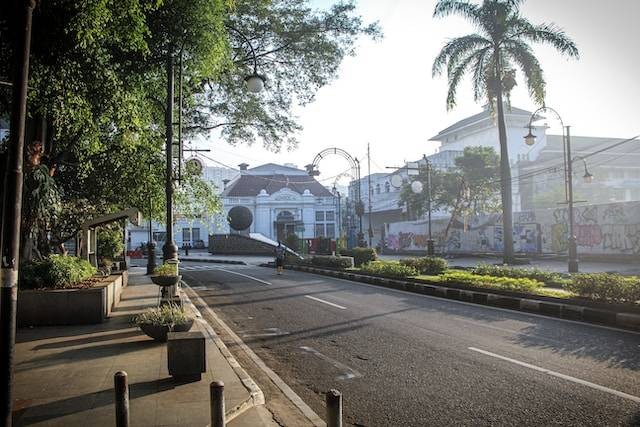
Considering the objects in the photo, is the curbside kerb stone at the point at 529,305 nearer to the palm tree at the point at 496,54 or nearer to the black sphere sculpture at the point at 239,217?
the palm tree at the point at 496,54

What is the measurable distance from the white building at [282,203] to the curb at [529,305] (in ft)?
166

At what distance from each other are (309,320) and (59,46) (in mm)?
7335

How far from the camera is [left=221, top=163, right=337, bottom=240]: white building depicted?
70.5 meters

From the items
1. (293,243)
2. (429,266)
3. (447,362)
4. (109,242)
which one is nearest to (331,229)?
(293,243)

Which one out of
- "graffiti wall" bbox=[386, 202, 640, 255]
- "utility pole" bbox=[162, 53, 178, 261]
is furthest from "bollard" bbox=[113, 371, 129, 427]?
"graffiti wall" bbox=[386, 202, 640, 255]

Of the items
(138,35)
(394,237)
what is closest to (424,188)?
(394,237)

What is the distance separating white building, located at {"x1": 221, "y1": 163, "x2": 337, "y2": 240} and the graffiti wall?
23.2m

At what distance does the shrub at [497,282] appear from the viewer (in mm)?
14477

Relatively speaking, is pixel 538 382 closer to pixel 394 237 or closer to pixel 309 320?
pixel 309 320

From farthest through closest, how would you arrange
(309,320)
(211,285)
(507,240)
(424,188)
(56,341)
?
(424,188)
(507,240)
(211,285)
(309,320)
(56,341)

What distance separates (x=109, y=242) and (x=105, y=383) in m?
21.9

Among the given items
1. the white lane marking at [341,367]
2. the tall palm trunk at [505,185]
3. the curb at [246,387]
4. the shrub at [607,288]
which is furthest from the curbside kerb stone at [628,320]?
the tall palm trunk at [505,185]

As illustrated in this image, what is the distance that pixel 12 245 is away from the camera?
4027 millimetres

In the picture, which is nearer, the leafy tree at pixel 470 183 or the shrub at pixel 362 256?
the shrub at pixel 362 256
